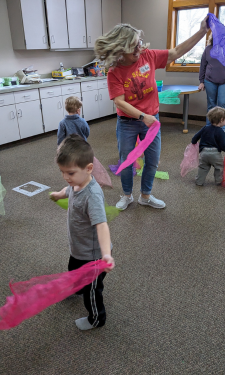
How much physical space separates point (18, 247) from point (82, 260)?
998mm

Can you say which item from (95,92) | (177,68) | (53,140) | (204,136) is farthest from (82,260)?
(177,68)

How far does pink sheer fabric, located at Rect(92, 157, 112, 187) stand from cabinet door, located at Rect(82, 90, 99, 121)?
2.99m

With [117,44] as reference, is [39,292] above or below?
below

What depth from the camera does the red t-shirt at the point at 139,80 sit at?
2100 millimetres

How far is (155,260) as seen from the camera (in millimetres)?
2041

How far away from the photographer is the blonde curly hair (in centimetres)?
191

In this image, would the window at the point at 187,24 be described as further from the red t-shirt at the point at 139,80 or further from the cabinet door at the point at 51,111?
the red t-shirt at the point at 139,80

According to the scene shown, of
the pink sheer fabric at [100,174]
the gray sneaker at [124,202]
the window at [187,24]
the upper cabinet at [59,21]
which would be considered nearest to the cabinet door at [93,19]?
the upper cabinet at [59,21]

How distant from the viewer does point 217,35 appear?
2.33 meters

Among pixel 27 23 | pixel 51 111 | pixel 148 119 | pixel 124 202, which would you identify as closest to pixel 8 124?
pixel 51 111

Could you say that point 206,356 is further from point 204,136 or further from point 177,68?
point 177,68

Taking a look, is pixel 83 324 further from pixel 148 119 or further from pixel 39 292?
pixel 148 119

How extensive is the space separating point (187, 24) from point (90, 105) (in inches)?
96.3

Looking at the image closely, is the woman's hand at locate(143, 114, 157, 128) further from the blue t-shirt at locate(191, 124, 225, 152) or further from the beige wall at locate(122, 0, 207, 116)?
the beige wall at locate(122, 0, 207, 116)
